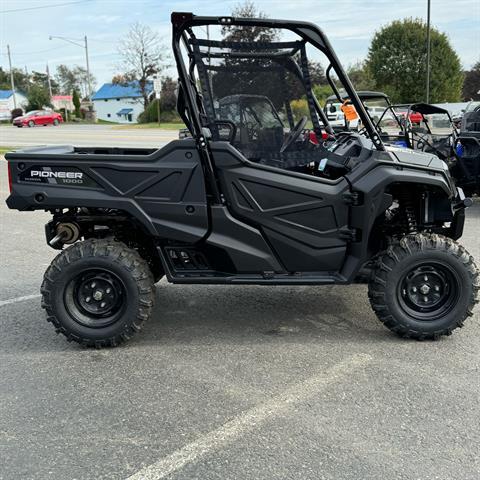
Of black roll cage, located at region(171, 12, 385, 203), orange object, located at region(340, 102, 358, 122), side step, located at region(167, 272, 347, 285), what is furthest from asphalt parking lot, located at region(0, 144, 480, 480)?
orange object, located at region(340, 102, 358, 122)

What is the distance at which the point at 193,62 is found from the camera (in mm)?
4055

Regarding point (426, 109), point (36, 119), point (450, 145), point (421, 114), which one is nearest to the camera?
point (426, 109)

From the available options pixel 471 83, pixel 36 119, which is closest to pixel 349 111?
pixel 36 119

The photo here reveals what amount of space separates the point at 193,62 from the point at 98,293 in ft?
5.92

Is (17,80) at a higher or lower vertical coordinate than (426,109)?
higher

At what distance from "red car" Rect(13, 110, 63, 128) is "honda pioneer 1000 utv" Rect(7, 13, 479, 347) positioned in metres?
46.0

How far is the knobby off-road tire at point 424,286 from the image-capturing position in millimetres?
4113

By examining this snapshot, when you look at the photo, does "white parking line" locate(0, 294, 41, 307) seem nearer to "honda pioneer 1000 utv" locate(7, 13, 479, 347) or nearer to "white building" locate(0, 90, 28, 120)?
"honda pioneer 1000 utv" locate(7, 13, 479, 347)

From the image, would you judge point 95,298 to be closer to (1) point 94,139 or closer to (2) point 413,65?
(1) point 94,139

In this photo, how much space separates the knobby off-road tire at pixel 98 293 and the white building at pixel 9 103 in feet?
220

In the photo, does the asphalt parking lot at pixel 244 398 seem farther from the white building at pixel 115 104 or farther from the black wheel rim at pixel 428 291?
the white building at pixel 115 104

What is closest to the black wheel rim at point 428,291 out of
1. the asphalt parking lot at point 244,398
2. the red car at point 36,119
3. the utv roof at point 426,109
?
the asphalt parking lot at point 244,398

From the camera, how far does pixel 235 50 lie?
13.3ft

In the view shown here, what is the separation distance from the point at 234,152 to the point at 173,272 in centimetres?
101
